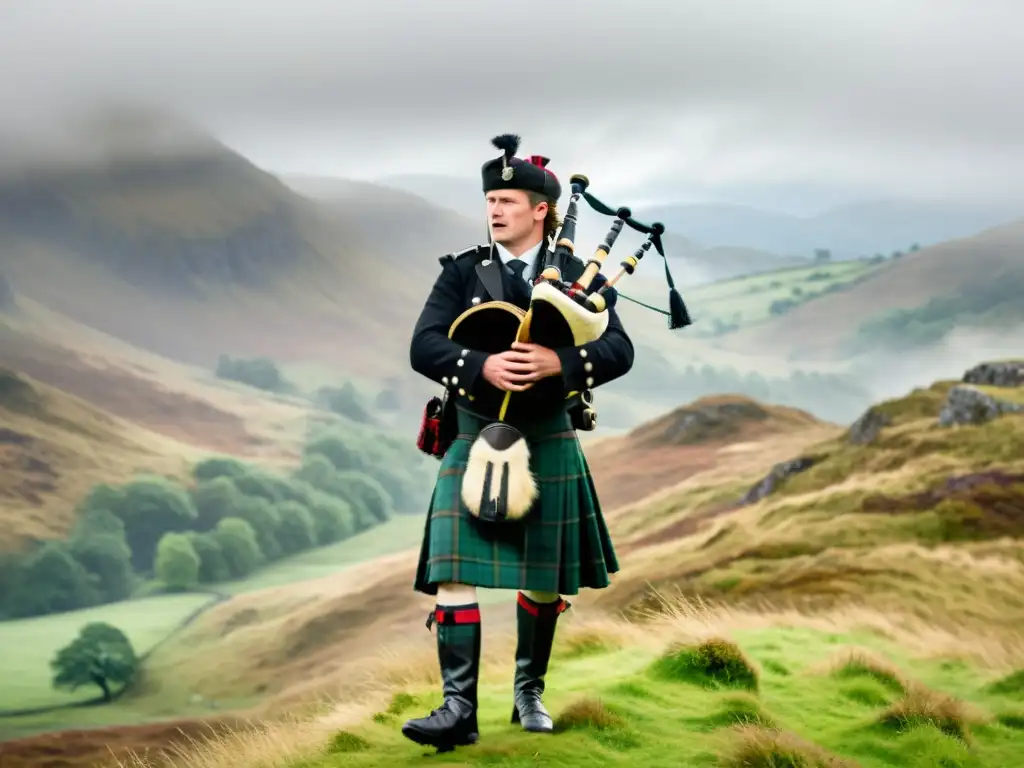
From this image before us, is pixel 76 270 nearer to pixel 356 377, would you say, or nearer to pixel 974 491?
pixel 356 377

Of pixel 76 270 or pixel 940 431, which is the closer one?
pixel 940 431

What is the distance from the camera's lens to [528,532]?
4.50 m

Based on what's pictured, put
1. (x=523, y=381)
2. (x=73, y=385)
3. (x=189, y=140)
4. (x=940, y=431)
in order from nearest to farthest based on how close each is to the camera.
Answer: (x=523, y=381)
(x=940, y=431)
(x=73, y=385)
(x=189, y=140)

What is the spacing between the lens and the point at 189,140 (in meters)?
39.0

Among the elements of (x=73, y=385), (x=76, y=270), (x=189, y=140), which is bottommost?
(x=73, y=385)

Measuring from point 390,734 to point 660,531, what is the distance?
13.0m

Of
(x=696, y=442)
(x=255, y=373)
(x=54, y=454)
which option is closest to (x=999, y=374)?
(x=696, y=442)

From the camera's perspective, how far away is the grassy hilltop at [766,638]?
4.98 metres

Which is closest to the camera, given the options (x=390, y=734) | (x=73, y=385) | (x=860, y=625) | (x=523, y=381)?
(x=523, y=381)

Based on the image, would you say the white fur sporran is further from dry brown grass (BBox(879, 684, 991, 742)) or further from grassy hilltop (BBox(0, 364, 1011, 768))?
dry brown grass (BBox(879, 684, 991, 742))

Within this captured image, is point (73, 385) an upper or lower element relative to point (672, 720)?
upper

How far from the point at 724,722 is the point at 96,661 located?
15.3 m

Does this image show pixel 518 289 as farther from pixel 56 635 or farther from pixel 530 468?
pixel 56 635

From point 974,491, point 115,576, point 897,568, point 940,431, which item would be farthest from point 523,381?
point 115,576
